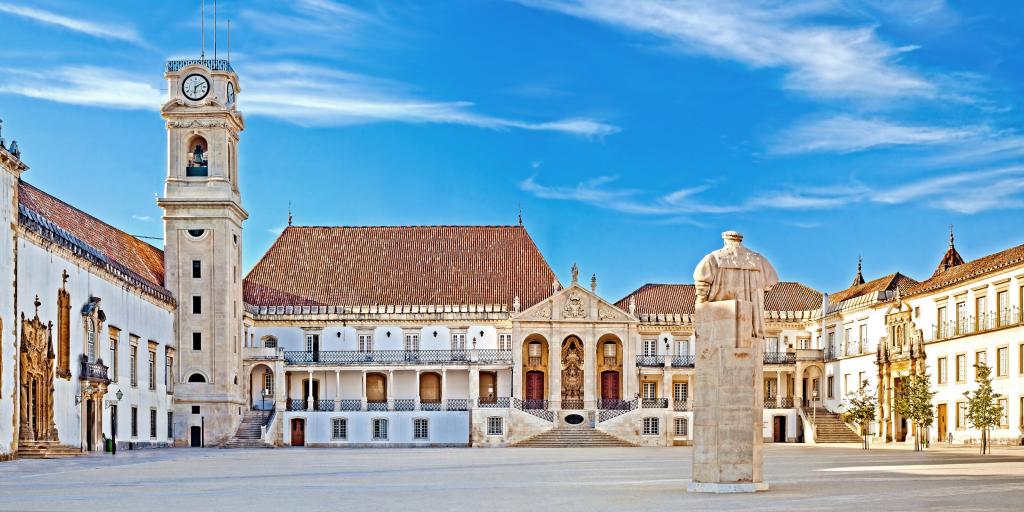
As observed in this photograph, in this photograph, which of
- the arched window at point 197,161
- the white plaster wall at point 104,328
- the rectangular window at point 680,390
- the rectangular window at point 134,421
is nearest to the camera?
the white plaster wall at point 104,328

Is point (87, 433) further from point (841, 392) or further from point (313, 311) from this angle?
point (841, 392)

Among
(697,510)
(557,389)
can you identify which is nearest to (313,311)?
(557,389)

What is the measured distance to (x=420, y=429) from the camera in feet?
221

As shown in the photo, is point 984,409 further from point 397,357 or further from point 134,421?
point 134,421

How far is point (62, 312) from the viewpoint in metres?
48.0

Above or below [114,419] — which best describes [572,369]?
above

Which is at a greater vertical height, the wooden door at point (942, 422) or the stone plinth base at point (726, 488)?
the stone plinth base at point (726, 488)

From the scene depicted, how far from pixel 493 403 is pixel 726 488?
47.0 m

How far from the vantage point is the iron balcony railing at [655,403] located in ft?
218

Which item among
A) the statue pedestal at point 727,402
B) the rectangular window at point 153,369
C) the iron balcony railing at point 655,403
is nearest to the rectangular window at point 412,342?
the iron balcony railing at point 655,403

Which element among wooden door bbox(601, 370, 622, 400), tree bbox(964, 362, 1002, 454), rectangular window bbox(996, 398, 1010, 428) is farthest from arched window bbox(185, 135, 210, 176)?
rectangular window bbox(996, 398, 1010, 428)

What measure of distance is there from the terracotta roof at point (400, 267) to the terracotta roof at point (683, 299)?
590 centimetres

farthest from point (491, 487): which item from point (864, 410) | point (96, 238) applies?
point (864, 410)

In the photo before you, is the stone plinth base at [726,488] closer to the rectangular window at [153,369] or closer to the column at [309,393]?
Result: the rectangular window at [153,369]
